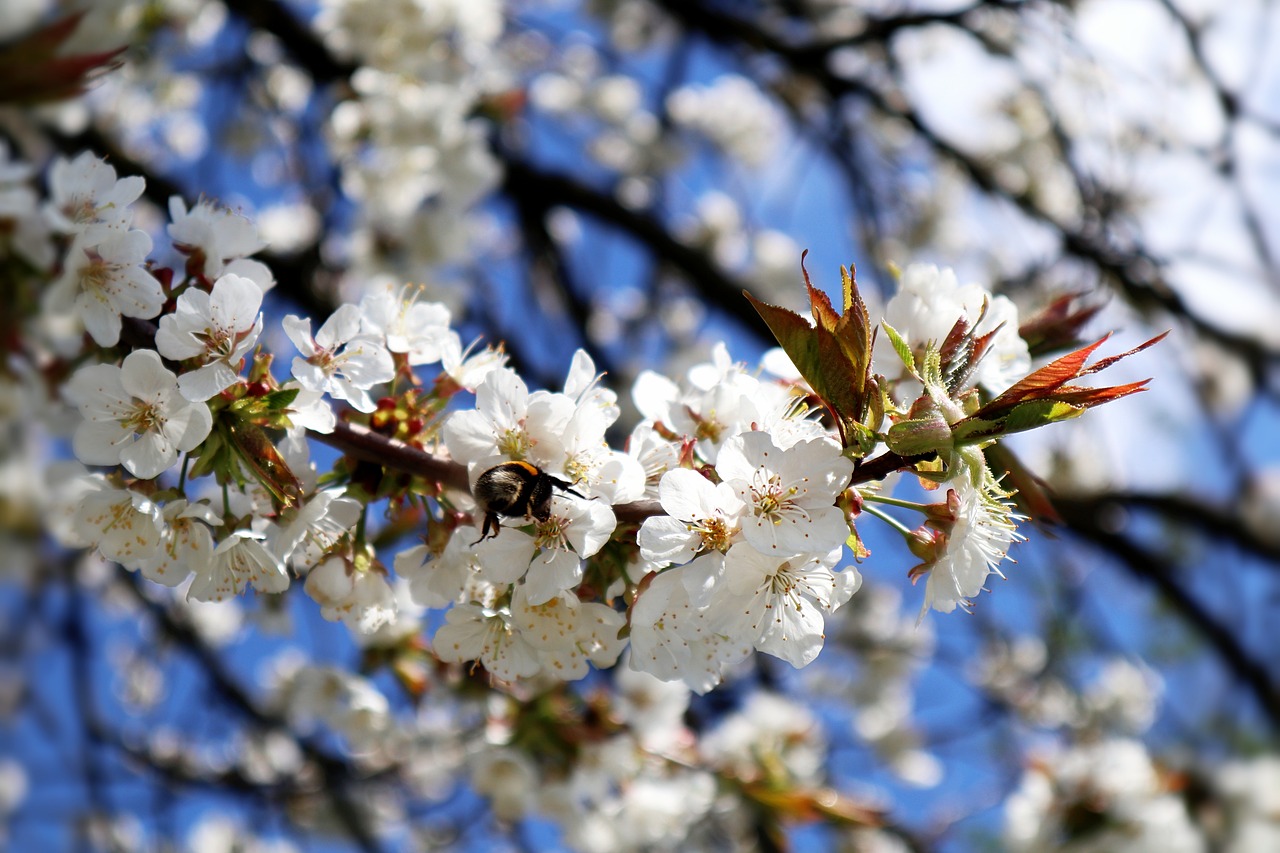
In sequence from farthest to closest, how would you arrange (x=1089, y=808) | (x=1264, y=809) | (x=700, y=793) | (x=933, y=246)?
(x=933, y=246) → (x=1264, y=809) → (x=1089, y=808) → (x=700, y=793)

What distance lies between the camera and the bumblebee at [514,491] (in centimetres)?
89

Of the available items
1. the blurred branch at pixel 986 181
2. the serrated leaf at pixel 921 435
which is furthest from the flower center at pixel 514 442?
the blurred branch at pixel 986 181

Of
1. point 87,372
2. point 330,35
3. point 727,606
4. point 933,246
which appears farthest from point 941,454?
point 933,246

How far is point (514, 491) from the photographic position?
0.90 metres

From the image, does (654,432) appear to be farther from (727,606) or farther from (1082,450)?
(1082,450)

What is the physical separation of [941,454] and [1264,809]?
4.37 meters

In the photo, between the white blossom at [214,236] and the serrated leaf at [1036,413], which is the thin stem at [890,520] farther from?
the white blossom at [214,236]

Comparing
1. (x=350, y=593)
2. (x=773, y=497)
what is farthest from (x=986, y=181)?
(x=350, y=593)

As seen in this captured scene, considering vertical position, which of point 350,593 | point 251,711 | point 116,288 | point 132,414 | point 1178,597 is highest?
point 116,288

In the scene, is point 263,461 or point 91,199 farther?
point 91,199

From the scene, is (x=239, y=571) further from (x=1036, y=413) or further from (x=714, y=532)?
(x=1036, y=413)

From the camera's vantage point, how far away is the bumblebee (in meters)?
0.89

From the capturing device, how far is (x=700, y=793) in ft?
7.41

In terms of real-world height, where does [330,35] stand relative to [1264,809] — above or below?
above
